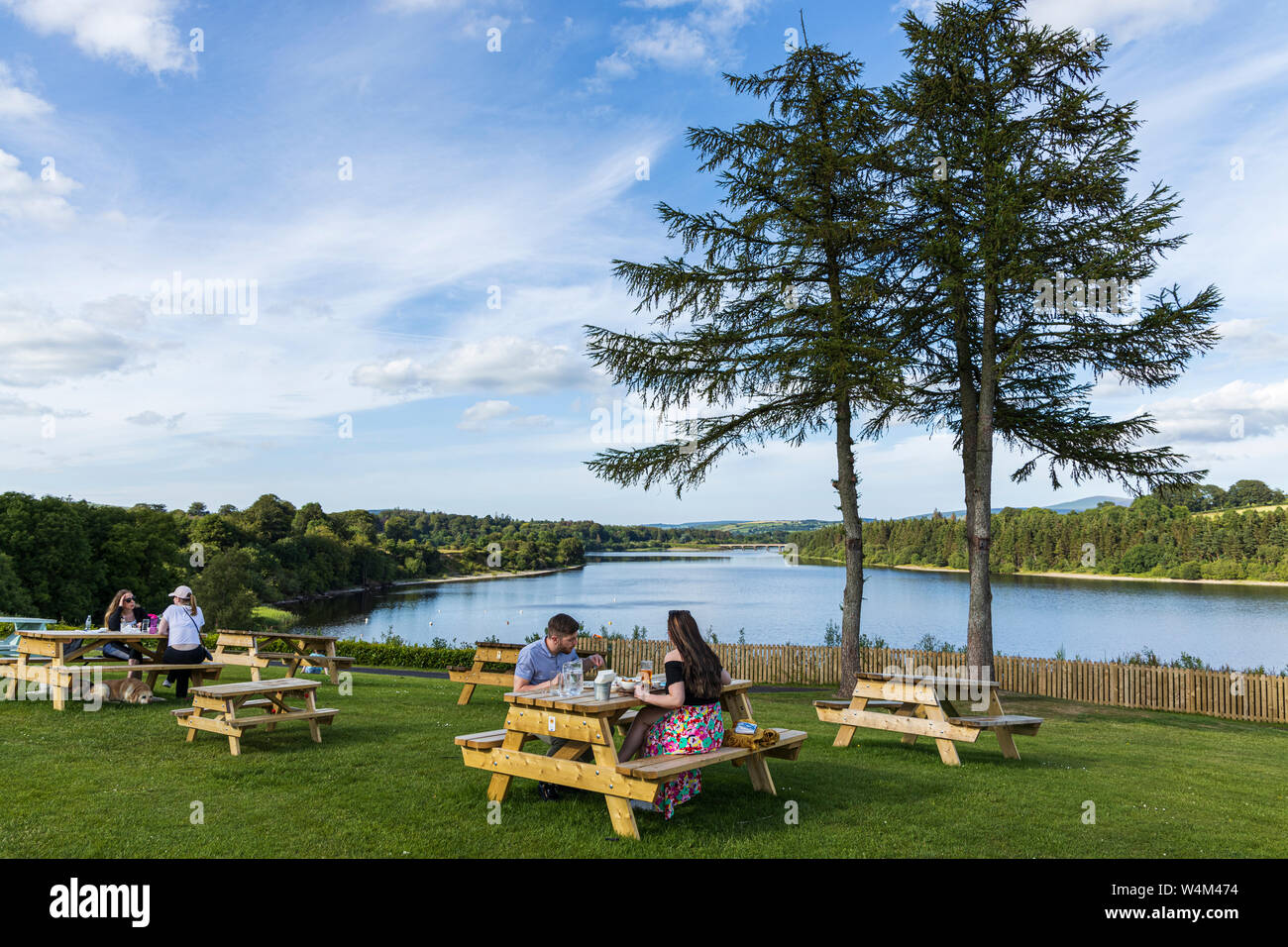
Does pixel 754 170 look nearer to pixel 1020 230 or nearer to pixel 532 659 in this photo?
pixel 1020 230

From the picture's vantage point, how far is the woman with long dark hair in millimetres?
5371

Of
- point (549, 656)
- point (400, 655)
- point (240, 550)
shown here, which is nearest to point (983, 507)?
point (549, 656)

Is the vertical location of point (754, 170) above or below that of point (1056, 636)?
above

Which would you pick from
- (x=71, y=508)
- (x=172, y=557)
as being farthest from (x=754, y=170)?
(x=172, y=557)

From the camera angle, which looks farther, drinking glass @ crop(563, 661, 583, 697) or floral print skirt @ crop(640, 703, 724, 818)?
drinking glass @ crop(563, 661, 583, 697)

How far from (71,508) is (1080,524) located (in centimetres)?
8261

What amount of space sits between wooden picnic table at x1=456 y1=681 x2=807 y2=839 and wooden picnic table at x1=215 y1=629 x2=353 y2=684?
6.82 metres

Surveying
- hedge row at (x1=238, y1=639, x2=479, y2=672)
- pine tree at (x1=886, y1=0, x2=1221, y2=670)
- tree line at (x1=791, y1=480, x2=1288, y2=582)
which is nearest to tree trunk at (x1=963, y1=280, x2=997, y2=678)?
pine tree at (x1=886, y1=0, x2=1221, y2=670)

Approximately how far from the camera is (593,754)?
568 cm

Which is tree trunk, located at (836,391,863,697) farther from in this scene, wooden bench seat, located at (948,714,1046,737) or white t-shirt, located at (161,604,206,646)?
white t-shirt, located at (161,604,206,646)

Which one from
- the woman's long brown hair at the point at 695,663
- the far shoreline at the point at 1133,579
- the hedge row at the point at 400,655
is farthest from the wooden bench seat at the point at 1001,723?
the far shoreline at the point at 1133,579

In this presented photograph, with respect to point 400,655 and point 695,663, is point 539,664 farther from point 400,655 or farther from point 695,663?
point 400,655

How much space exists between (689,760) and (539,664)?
1974 millimetres
